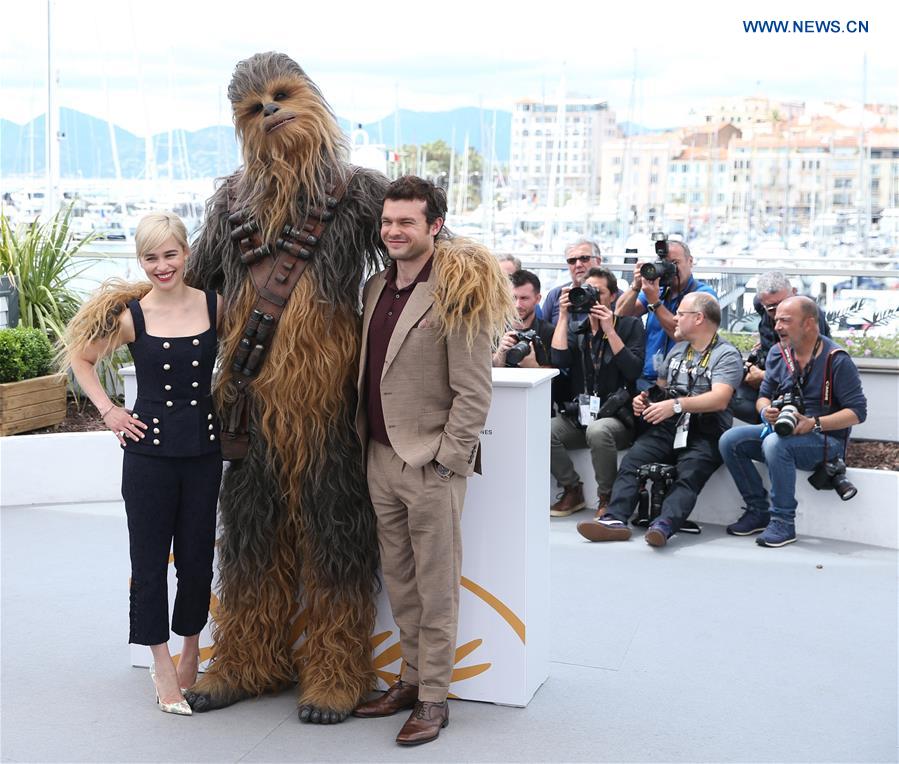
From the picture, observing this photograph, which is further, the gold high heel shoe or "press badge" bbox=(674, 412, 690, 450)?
"press badge" bbox=(674, 412, 690, 450)

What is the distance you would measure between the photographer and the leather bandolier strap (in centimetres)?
294

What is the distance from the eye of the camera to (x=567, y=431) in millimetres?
6004

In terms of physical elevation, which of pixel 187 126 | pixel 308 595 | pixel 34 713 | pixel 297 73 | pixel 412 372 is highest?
pixel 187 126

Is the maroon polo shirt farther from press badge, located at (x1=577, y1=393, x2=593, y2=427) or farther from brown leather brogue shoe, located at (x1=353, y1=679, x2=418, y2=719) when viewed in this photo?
press badge, located at (x1=577, y1=393, x2=593, y2=427)

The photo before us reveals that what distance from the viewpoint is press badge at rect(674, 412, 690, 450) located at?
18.1 ft

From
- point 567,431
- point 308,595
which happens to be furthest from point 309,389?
point 567,431

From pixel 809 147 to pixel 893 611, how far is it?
813 inches

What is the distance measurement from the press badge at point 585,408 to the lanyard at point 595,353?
59 mm

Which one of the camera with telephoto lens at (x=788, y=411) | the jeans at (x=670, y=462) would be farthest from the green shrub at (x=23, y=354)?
the camera with telephoto lens at (x=788, y=411)

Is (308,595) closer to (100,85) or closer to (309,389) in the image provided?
(309,389)

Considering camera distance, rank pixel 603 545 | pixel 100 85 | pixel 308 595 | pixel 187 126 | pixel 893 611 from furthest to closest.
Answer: pixel 187 126 < pixel 100 85 < pixel 603 545 < pixel 893 611 < pixel 308 595

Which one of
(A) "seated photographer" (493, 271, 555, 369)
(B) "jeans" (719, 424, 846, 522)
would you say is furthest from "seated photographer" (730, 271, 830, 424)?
(A) "seated photographer" (493, 271, 555, 369)

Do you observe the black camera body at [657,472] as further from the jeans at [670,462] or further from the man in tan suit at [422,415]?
the man in tan suit at [422,415]

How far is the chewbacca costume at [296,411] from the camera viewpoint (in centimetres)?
322
